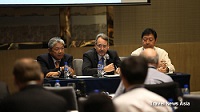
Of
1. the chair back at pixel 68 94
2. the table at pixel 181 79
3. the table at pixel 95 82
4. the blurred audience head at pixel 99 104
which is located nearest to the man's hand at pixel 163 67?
the table at pixel 181 79

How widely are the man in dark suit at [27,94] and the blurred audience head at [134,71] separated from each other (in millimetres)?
490

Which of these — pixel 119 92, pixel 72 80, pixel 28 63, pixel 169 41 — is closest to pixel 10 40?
pixel 72 80

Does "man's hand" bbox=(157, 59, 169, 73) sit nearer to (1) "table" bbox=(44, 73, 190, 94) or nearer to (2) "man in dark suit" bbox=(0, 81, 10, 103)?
(1) "table" bbox=(44, 73, 190, 94)

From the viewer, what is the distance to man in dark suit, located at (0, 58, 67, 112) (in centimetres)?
265

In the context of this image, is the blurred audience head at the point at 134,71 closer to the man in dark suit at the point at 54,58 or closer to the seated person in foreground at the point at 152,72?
the seated person in foreground at the point at 152,72

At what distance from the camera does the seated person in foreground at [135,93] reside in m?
2.69

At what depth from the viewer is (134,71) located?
108 inches

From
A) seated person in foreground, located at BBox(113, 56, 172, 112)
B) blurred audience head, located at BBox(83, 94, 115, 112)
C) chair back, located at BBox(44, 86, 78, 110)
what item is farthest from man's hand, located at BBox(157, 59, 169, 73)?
blurred audience head, located at BBox(83, 94, 115, 112)

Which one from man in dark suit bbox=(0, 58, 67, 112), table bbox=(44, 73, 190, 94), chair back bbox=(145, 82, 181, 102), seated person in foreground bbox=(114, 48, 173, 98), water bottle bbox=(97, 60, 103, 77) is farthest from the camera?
water bottle bbox=(97, 60, 103, 77)

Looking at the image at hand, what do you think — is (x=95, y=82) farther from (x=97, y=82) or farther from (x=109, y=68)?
(x=109, y=68)

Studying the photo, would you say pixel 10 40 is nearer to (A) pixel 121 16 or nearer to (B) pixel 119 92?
(A) pixel 121 16

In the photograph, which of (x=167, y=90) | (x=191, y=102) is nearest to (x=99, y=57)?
(x=167, y=90)

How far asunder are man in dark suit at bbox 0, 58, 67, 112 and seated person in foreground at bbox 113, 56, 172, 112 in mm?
444

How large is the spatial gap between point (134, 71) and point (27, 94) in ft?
2.19
